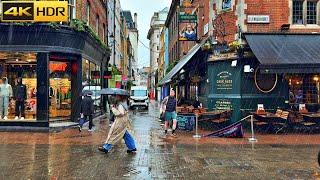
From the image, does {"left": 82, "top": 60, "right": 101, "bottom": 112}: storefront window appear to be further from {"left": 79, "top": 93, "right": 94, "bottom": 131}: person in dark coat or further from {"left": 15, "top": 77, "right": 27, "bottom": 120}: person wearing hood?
{"left": 15, "top": 77, "right": 27, "bottom": 120}: person wearing hood

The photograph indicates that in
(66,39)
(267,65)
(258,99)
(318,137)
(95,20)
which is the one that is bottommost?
(318,137)

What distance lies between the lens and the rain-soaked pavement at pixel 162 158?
9094 millimetres

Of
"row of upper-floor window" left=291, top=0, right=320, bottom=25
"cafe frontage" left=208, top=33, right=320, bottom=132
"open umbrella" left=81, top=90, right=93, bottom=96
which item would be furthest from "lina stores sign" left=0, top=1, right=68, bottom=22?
"row of upper-floor window" left=291, top=0, right=320, bottom=25

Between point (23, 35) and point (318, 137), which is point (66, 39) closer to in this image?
point (23, 35)

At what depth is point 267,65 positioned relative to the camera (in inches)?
648

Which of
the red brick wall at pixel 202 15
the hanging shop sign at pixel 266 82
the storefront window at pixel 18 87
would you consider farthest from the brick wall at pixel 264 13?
the storefront window at pixel 18 87

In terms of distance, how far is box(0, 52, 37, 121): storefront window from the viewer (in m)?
19.1

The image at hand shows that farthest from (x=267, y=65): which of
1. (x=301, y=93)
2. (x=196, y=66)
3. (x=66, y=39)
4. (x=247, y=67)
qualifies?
(x=66, y=39)

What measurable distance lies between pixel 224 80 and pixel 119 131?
795 cm

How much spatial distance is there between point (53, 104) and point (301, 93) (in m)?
10.7

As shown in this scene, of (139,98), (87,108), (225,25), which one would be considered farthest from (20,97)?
(139,98)

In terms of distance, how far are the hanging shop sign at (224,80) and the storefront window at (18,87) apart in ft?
25.8

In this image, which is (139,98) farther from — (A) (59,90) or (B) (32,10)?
(B) (32,10)

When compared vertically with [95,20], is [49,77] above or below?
below
